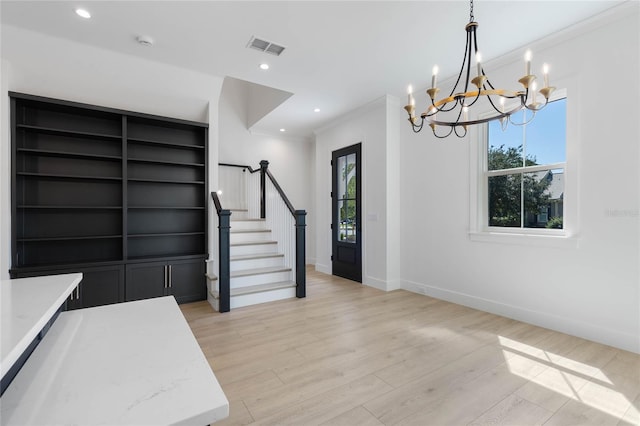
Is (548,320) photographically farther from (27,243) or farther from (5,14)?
(5,14)

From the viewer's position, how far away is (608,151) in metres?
2.75

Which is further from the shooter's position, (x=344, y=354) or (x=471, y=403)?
(x=344, y=354)

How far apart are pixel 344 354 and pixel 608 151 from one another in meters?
3.03

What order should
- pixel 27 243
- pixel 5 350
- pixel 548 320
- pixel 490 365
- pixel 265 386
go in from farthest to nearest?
1. pixel 27 243
2. pixel 548 320
3. pixel 490 365
4. pixel 265 386
5. pixel 5 350

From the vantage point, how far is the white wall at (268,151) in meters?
6.21

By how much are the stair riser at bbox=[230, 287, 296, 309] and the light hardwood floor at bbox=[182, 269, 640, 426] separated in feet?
0.85

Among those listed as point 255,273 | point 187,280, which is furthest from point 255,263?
point 187,280

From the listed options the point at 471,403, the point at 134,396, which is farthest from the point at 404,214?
the point at 134,396

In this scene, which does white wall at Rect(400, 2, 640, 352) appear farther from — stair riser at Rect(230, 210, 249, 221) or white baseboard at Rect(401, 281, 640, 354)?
stair riser at Rect(230, 210, 249, 221)

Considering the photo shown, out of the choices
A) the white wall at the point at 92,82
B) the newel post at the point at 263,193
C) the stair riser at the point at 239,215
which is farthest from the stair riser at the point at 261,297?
the stair riser at the point at 239,215

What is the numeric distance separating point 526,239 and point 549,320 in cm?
85

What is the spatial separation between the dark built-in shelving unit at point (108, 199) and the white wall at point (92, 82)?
4.7 inches

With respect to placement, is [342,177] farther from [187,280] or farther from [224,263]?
[187,280]

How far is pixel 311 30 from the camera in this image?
9.77 ft
